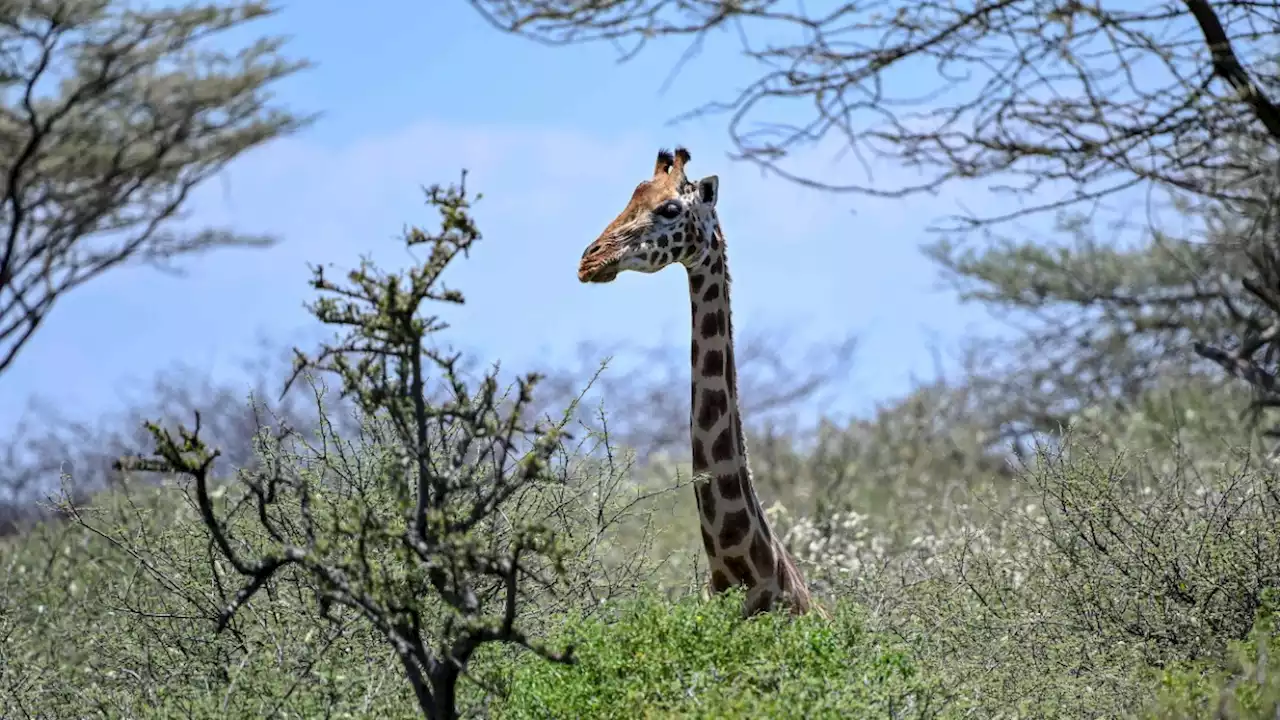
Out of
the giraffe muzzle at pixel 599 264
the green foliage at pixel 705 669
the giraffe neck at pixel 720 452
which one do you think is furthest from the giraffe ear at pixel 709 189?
the green foliage at pixel 705 669

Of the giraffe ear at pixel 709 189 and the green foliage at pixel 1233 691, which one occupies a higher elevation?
the giraffe ear at pixel 709 189

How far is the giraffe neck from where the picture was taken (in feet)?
18.0

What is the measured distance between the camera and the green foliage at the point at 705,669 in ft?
14.9

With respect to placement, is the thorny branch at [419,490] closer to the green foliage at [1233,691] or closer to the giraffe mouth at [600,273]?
the giraffe mouth at [600,273]

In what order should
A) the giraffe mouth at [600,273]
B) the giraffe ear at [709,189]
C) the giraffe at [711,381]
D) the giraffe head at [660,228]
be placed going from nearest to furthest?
Result: the giraffe mouth at [600,273] → the giraffe head at [660,228] → the giraffe at [711,381] → the giraffe ear at [709,189]

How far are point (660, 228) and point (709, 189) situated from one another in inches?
14.4

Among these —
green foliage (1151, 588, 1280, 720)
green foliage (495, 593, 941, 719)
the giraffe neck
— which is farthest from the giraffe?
green foliage (1151, 588, 1280, 720)

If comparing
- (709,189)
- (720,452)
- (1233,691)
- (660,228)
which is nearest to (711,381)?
(720,452)

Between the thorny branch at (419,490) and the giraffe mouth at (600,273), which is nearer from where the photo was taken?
the thorny branch at (419,490)

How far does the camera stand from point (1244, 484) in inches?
A: 257

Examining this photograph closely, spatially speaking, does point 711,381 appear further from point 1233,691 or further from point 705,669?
point 1233,691

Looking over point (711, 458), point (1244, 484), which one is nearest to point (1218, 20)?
point (1244, 484)

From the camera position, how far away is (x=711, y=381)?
5.61 m

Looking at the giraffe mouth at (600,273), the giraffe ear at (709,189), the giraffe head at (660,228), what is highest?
the giraffe ear at (709,189)
